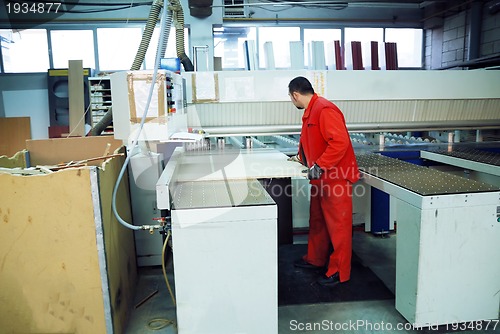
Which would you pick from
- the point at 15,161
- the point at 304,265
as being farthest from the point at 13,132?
the point at 304,265

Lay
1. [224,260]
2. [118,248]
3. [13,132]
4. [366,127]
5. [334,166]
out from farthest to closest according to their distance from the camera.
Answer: [13,132]
[366,127]
[334,166]
[118,248]
[224,260]

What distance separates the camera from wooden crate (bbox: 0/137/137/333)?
154cm

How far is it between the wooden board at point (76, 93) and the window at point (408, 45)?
5.03 m

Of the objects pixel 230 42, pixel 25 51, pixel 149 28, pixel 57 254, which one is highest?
pixel 230 42

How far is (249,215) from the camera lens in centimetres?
152

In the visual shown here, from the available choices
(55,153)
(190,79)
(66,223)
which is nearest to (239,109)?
(190,79)

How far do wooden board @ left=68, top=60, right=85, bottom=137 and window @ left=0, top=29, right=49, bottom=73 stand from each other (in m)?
0.66

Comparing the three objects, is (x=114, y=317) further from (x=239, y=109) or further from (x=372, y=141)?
(x=372, y=141)

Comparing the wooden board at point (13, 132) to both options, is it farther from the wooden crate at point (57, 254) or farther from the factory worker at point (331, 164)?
the factory worker at point (331, 164)

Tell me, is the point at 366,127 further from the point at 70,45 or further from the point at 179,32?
the point at 70,45

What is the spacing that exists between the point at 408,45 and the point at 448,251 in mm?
5756

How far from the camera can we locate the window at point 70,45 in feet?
19.1

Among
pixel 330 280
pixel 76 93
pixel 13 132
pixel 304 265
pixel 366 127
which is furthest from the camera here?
pixel 13 132

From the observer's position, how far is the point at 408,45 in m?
6.53
